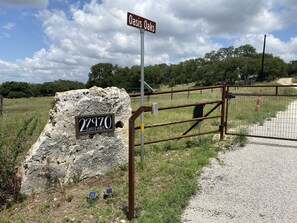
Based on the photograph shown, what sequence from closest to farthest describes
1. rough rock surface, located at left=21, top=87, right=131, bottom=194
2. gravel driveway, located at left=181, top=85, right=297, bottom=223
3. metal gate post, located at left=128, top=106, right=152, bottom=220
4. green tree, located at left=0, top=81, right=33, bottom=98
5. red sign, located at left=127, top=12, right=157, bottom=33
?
metal gate post, located at left=128, top=106, right=152, bottom=220, gravel driveway, located at left=181, top=85, right=297, bottom=223, rough rock surface, located at left=21, top=87, right=131, bottom=194, red sign, located at left=127, top=12, right=157, bottom=33, green tree, located at left=0, top=81, right=33, bottom=98

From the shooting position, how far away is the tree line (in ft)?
249

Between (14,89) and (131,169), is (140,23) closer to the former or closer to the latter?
(131,169)

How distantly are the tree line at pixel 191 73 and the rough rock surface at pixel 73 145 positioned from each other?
54.2 m

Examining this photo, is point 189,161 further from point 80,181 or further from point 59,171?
point 59,171

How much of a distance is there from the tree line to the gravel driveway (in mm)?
53865

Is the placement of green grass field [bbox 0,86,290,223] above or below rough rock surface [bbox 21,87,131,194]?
below

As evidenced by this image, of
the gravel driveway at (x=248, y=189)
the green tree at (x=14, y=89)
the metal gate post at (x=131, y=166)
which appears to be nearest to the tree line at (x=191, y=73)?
the green tree at (x=14, y=89)

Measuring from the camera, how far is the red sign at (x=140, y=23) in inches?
177

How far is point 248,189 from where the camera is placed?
437 cm

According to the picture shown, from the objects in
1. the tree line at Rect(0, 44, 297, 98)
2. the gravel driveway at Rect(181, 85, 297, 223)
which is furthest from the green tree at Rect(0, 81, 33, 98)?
the gravel driveway at Rect(181, 85, 297, 223)

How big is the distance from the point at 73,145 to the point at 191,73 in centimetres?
10582

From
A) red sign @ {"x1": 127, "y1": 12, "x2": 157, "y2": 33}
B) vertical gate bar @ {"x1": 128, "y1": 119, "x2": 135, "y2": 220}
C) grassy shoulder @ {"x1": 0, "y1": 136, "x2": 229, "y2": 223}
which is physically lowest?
grassy shoulder @ {"x1": 0, "y1": 136, "x2": 229, "y2": 223}

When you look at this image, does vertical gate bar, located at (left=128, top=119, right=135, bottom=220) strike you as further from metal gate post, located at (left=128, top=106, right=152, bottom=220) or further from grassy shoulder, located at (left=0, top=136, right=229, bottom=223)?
grassy shoulder, located at (left=0, top=136, right=229, bottom=223)

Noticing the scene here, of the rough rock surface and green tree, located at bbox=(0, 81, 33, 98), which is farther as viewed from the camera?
green tree, located at bbox=(0, 81, 33, 98)
